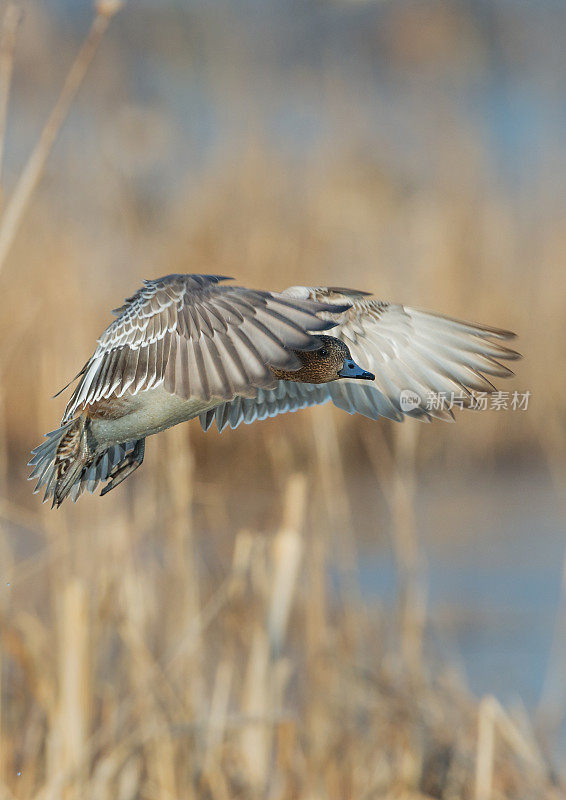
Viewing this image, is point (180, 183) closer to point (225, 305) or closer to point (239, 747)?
point (239, 747)

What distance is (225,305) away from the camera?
3.90 feet

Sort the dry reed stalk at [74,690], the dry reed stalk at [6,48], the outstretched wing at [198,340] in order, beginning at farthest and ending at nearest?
the dry reed stalk at [74,690] < the dry reed stalk at [6,48] < the outstretched wing at [198,340]

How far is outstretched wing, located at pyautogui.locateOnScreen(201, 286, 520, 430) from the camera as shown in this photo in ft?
3.92

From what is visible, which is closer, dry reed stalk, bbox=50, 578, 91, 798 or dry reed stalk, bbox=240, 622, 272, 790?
dry reed stalk, bbox=50, 578, 91, 798

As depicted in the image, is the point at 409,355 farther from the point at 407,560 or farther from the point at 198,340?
the point at 407,560

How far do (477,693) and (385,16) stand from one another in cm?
1413

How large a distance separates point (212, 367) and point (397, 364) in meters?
0.37

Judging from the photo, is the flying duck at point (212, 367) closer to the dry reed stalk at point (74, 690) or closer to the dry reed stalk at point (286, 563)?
the dry reed stalk at point (74, 690)

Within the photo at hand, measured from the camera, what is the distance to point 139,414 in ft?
3.88

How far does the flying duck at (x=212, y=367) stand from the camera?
104cm

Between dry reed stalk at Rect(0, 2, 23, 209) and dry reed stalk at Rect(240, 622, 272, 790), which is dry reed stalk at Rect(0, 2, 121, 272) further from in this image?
dry reed stalk at Rect(240, 622, 272, 790)

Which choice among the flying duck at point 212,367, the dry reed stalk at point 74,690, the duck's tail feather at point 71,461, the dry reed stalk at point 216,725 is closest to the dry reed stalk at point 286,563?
the dry reed stalk at point 216,725

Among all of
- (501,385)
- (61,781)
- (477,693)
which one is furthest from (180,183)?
(61,781)
